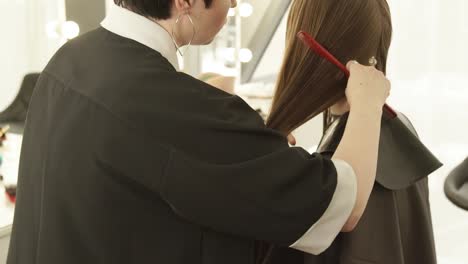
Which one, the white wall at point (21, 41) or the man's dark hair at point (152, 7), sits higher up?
the man's dark hair at point (152, 7)

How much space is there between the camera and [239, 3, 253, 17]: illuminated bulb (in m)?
2.41

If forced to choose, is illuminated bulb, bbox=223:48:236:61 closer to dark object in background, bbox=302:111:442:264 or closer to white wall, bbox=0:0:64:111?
white wall, bbox=0:0:64:111

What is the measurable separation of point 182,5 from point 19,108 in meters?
0.92

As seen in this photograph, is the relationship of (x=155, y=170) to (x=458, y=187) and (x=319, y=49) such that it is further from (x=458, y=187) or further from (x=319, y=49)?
(x=458, y=187)

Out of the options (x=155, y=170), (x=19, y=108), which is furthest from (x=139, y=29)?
(x=19, y=108)

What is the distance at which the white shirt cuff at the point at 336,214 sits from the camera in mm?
689

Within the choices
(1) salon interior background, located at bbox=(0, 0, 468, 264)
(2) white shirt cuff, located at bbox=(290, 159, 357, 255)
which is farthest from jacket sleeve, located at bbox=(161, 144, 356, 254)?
(1) salon interior background, located at bbox=(0, 0, 468, 264)

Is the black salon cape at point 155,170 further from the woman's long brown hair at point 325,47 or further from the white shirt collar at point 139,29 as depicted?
the woman's long brown hair at point 325,47

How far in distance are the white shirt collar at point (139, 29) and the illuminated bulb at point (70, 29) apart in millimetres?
992

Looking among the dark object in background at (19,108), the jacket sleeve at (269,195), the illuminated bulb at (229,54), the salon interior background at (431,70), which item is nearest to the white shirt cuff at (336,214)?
the jacket sleeve at (269,195)

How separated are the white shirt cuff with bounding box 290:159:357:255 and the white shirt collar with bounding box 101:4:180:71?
29 cm

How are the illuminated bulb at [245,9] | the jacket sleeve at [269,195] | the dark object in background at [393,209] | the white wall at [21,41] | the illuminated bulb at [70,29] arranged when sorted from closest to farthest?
1. the jacket sleeve at [269,195]
2. the dark object in background at [393,209]
3. the white wall at [21,41]
4. the illuminated bulb at [70,29]
5. the illuminated bulb at [245,9]

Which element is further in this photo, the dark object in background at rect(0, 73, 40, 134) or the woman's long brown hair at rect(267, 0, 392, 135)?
the dark object in background at rect(0, 73, 40, 134)

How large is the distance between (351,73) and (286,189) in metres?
0.24
